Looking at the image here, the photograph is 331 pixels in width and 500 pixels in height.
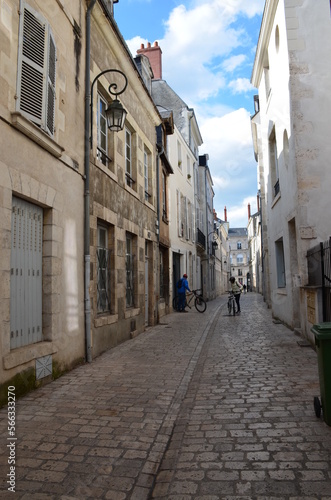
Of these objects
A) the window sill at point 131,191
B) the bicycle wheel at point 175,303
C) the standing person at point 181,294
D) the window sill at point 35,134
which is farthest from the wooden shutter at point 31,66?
the bicycle wheel at point 175,303

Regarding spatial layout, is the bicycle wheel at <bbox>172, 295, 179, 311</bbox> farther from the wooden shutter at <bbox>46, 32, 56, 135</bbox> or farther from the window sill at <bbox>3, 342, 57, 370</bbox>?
the wooden shutter at <bbox>46, 32, 56, 135</bbox>

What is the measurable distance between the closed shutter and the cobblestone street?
0.75 m

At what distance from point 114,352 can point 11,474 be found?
4751mm

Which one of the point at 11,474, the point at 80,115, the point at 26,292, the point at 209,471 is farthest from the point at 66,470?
the point at 80,115

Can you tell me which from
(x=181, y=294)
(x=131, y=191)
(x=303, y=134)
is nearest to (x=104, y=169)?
(x=131, y=191)

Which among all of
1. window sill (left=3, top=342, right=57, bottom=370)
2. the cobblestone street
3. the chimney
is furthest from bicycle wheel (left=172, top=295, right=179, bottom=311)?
the chimney

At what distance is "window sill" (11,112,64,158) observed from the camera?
455 cm

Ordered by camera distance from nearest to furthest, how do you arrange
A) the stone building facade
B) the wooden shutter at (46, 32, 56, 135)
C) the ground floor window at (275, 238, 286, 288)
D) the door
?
the stone building facade → the wooden shutter at (46, 32, 56, 135) → the ground floor window at (275, 238, 286, 288) → the door

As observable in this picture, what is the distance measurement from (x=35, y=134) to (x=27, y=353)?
2.63 metres

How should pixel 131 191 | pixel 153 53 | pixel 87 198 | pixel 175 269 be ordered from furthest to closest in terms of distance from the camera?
1. pixel 153 53
2. pixel 175 269
3. pixel 131 191
4. pixel 87 198

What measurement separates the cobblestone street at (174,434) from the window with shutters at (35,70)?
11.2 feet

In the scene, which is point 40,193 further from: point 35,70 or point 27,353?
point 27,353

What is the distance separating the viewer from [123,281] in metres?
8.83

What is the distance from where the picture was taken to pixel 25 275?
5.04 meters
